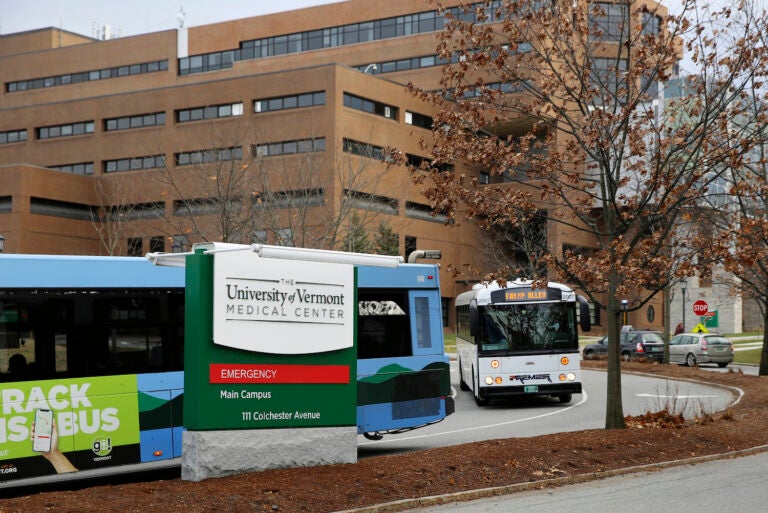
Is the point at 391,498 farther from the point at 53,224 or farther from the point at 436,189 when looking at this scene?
the point at 53,224

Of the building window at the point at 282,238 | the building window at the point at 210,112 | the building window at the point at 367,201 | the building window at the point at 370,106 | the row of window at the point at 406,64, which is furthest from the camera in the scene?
the row of window at the point at 406,64

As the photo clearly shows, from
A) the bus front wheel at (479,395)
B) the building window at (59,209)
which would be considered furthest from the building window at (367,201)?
the building window at (59,209)

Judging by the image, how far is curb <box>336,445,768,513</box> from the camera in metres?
9.92

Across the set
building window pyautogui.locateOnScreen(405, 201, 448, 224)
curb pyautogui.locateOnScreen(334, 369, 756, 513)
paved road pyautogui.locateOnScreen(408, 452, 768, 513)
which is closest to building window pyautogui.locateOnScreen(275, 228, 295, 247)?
curb pyautogui.locateOnScreen(334, 369, 756, 513)

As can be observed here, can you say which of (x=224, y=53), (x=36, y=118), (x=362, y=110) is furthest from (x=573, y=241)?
(x=36, y=118)

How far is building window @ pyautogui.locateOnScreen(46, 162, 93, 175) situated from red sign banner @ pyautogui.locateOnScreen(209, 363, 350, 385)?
59716 millimetres

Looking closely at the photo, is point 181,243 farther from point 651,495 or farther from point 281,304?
point 651,495

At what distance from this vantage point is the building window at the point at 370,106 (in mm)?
61469

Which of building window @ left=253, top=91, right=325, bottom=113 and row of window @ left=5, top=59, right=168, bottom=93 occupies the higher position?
row of window @ left=5, top=59, right=168, bottom=93

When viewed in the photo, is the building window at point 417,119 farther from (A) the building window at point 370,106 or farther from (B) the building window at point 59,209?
(B) the building window at point 59,209

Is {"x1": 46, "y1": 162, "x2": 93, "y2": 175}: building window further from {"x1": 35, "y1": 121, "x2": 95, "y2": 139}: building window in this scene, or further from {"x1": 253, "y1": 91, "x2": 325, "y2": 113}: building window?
{"x1": 253, "y1": 91, "x2": 325, "y2": 113}: building window

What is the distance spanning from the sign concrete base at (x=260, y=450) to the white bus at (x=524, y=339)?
11.0 metres

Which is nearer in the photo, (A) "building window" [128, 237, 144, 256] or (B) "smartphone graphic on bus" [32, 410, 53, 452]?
(B) "smartphone graphic on bus" [32, 410, 53, 452]

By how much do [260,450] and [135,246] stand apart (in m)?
47.8
